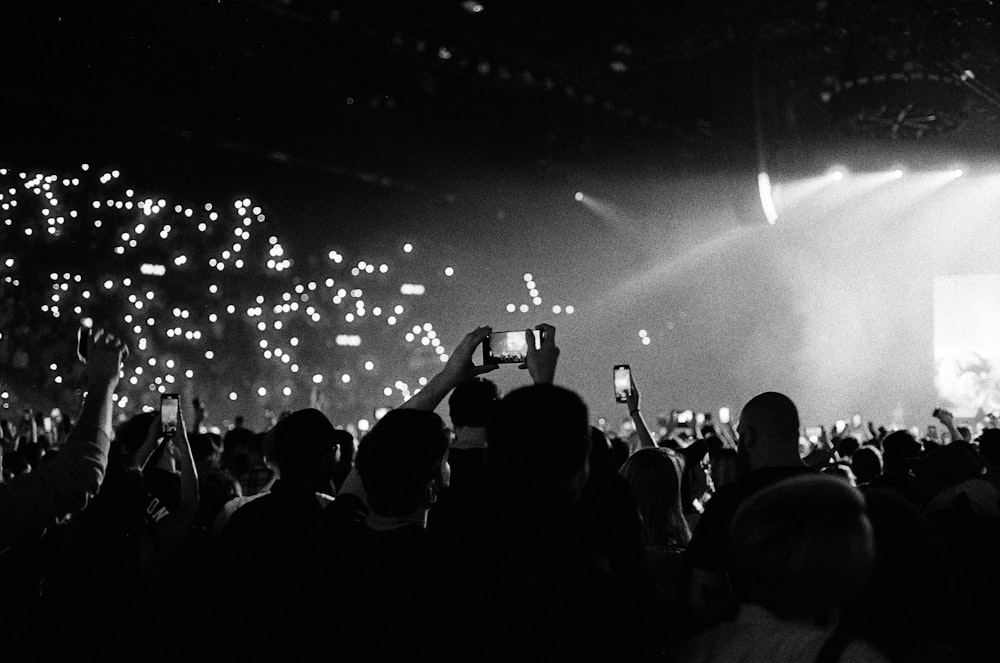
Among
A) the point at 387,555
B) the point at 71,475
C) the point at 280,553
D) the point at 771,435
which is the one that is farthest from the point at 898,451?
the point at 71,475

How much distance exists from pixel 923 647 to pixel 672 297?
38399mm

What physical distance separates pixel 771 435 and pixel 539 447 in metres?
2.01

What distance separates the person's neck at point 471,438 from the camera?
3977 millimetres

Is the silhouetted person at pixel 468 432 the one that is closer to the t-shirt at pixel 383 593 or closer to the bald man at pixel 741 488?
the t-shirt at pixel 383 593

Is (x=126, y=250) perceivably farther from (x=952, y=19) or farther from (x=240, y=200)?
(x=952, y=19)

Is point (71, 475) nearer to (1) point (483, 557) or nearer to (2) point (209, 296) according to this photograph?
(1) point (483, 557)

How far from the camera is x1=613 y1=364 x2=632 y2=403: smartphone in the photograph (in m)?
5.94

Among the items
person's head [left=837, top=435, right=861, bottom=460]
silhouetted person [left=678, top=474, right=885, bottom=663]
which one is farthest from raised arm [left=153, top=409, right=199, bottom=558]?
person's head [left=837, top=435, right=861, bottom=460]

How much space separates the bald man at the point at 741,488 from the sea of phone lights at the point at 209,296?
3372 cm

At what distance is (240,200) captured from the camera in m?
43.1

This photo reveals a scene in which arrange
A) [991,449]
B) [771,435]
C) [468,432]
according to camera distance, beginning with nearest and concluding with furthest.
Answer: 1. [771,435]
2. [468,432]
3. [991,449]

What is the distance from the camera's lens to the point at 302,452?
3.46m

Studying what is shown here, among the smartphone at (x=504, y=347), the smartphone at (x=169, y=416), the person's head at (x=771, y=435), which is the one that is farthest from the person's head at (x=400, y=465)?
the smartphone at (x=169, y=416)

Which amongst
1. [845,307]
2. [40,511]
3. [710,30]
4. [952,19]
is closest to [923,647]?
[40,511]
